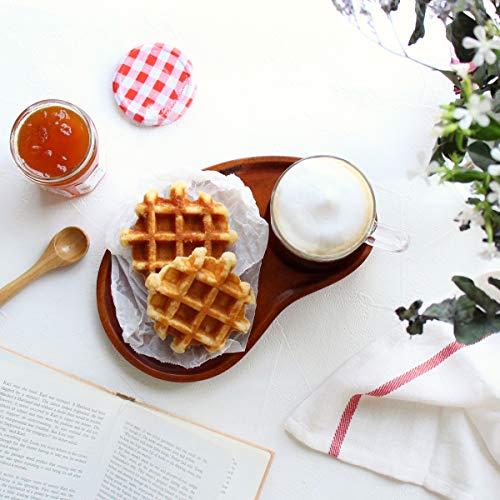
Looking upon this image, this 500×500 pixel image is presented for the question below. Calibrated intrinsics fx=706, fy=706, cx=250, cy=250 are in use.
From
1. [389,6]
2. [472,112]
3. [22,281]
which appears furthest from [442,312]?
[22,281]

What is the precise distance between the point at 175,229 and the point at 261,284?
155 millimetres

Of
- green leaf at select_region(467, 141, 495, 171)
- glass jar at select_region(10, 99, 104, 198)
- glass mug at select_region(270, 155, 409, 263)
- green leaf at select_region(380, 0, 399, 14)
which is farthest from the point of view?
glass jar at select_region(10, 99, 104, 198)

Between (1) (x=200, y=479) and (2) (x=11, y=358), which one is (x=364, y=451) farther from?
(2) (x=11, y=358)

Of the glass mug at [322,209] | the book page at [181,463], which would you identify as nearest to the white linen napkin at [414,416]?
the book page at [181,463]

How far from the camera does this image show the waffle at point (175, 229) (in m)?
1.03

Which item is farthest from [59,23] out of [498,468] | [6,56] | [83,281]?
[498,468]

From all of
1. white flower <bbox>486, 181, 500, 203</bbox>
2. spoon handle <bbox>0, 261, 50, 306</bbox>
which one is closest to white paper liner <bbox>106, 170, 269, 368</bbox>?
spoon handle <bbox>0, 261, 50, 306</bbox>

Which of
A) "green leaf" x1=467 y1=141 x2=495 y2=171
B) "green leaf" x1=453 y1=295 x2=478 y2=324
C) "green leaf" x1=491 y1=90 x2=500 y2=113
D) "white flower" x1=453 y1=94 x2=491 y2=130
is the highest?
"white flower" x1=453 y1=94 x2=491 y2=130

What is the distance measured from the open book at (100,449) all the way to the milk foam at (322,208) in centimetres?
36

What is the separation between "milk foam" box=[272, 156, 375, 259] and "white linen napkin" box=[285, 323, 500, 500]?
23 centimetres

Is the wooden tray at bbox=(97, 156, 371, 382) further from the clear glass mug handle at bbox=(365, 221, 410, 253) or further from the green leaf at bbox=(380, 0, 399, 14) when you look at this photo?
the green leaf at bbox=(380, 0, 399, 14)

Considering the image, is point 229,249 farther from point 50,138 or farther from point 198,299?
point 50,138

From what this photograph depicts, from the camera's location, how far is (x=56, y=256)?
3.55 ft

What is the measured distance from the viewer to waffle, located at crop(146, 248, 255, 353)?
1.01 metres
